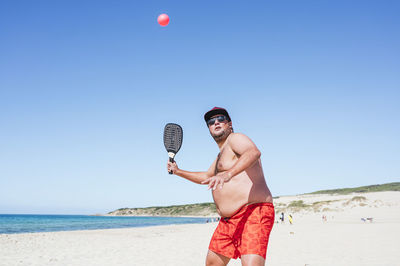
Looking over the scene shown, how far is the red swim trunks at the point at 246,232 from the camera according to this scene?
3.16 meters

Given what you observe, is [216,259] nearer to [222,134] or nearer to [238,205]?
[238,205]

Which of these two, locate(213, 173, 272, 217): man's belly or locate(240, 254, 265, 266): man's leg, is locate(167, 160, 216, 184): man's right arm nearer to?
locate(213, 173, 272, 217): man's belly

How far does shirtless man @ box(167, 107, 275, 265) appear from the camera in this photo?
124 inches

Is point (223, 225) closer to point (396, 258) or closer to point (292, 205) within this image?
point (396, 258)

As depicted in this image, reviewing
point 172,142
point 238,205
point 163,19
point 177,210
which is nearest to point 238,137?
point 238,205

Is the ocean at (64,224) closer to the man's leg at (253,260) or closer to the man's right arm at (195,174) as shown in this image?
the man's right arm at (195,174)

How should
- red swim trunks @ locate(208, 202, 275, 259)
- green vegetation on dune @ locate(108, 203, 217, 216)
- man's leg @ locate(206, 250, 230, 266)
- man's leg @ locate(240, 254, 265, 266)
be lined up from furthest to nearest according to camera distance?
green vegetation on dune @ locate(108, 203, 217, 216)
man's leg @ locate(206, 250, 230, 266)
red swim trunks @ locate(208, 202, 275, 259)
man's leg @ locate(240, 254, 265, 266)

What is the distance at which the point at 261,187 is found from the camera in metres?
3.33

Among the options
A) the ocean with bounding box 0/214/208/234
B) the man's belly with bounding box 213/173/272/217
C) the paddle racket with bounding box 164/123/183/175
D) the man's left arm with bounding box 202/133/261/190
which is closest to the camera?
the man's left arm with bounding box 202/133/261/190

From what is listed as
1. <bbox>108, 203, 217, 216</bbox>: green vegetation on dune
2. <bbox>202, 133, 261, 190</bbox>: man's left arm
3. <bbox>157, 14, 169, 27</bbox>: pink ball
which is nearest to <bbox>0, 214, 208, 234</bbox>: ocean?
<bbox>157, 14, 169, 27</bbox>: pink ball

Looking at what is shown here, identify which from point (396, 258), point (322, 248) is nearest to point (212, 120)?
point (396, 258)

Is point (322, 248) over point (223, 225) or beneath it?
beneath

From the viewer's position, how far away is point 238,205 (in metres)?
3.35

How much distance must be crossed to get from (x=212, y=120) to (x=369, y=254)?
8.62 m
